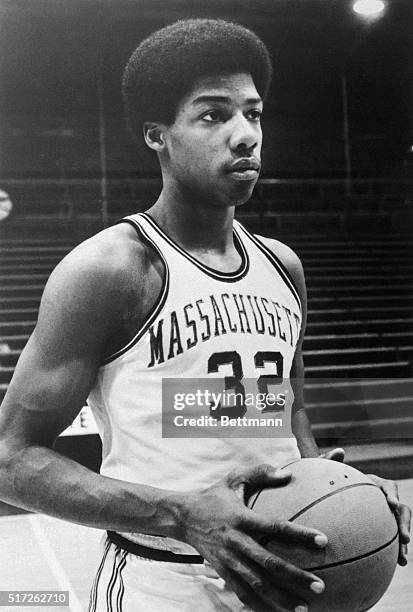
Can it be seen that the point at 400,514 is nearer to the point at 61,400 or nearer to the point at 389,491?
the point at 389,491

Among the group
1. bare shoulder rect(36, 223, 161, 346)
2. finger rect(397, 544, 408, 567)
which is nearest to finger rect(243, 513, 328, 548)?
finger rect(397, 544, 408, 567)

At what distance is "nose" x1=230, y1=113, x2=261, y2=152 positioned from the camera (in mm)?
1123

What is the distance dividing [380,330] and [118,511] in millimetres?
927

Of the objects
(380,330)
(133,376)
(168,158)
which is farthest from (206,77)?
(380,330)

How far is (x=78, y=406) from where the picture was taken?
1.00 meters

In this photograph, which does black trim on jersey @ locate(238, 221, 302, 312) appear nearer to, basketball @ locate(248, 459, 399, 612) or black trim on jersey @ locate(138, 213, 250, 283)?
black trim on jersey @ locate(138, 213, 250, 283)

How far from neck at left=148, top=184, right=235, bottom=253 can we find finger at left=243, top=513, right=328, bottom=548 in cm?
53

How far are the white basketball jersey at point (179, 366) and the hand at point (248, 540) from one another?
0.21 metres

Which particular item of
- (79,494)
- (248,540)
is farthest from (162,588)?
(248,540)

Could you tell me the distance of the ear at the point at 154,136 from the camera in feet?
3.88

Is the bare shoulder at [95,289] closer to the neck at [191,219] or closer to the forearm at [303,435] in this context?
the neck at [191,219]

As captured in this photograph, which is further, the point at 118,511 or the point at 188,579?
the point at 188,579

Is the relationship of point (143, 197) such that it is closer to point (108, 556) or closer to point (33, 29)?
point (33, 29)

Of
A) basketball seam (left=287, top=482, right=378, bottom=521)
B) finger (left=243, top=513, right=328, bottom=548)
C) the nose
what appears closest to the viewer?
finger (left=243, top=513, right=328, bottom=548)
